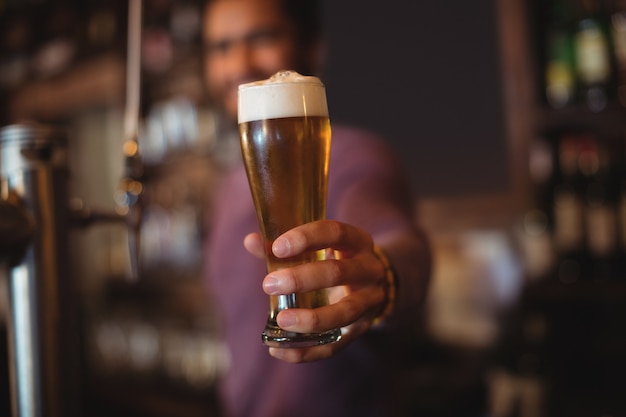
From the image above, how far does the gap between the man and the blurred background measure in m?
0.43

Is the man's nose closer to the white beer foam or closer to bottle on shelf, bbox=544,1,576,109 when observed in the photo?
the white beer foam

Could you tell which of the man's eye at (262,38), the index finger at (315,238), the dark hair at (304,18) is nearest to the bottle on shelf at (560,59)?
the dark hair at (304,18)

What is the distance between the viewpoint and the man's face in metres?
1.27

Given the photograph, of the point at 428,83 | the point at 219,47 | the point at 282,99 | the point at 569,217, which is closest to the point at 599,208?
the point at 569,217

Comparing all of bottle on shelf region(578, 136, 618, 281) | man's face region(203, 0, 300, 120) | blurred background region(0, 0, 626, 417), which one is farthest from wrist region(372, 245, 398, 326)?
bottle on shelf region(578, 136, 618, 281)

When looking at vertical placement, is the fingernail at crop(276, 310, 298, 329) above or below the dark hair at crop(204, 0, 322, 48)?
below

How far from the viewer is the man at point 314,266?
1.75 ft

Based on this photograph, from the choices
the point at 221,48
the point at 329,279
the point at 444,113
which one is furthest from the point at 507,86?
the point at 329,279

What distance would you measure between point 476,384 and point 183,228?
174 centimetres

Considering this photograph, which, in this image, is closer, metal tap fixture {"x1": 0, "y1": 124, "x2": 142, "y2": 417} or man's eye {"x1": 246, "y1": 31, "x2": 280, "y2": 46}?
metal tap fixture {"x1": 0, "y1": 124, "x2": 142, "y2": 417}

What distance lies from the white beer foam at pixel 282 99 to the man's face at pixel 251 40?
28.3 inches

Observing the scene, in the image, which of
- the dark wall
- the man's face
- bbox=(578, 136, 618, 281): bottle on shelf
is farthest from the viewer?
the dark wall

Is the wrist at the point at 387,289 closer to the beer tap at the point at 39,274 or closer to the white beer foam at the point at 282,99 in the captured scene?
the white beer foam at the point at 282,99

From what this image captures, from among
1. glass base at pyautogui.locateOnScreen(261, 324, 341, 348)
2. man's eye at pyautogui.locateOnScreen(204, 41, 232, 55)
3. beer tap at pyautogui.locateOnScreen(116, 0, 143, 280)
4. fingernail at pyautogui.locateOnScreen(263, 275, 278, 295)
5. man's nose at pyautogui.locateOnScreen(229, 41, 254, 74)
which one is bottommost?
glass base at pyautogui.locateOnScreen(261, 324, 341, 348)
